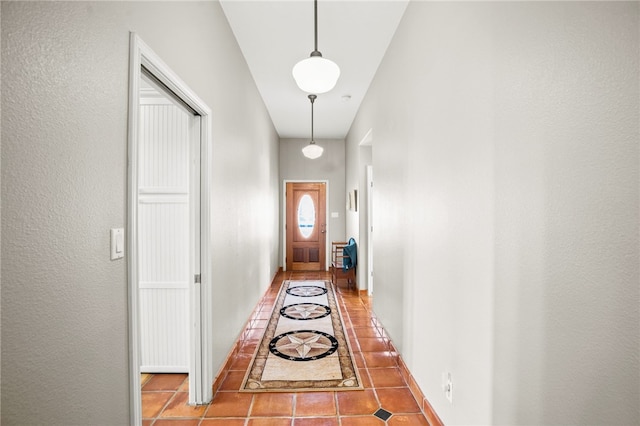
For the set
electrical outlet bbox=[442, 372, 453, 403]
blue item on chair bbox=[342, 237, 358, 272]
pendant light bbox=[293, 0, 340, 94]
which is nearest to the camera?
electrical outlet bbox=[442, 372, 453, 403]

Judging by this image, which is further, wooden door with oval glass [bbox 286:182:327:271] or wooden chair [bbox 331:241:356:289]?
wooden door with oval glass [bbox 286:182:327:271]

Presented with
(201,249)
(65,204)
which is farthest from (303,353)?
(65,204)

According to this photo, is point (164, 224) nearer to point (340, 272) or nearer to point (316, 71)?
point (316, 71)

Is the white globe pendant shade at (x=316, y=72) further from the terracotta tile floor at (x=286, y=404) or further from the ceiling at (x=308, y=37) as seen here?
the terracotta tile floor at (x=286, y=404)

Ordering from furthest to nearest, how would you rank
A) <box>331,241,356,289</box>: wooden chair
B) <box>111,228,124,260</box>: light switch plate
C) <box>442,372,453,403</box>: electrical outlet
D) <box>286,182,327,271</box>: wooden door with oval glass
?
<box>286,182,327,271</box>: wooden door with oval glass
<box>331,241,356,289</box>: wooden chair
<box>442,372,453,403</box>: electrical outlet
<box>111,228,124,260</box>: light switch plate

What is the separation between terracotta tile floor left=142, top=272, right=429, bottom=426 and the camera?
6.81 ft

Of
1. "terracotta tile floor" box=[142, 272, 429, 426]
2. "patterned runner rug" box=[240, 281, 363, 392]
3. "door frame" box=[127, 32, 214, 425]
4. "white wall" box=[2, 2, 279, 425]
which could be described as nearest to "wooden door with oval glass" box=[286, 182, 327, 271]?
"patterned runner rug" box=[240, 281, 363, 392]

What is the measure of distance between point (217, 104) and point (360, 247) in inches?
132

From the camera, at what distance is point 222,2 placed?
2443 mm

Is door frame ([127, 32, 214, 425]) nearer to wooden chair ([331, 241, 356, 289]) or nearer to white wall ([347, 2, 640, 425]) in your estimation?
white wall ([347, 2, 640, 425])

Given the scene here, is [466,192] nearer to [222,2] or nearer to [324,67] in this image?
[324,67]

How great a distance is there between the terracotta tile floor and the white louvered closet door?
41 centimetres

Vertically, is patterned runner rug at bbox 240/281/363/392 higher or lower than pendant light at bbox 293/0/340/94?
lower

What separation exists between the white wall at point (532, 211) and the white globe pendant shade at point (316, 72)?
0.62 metres
